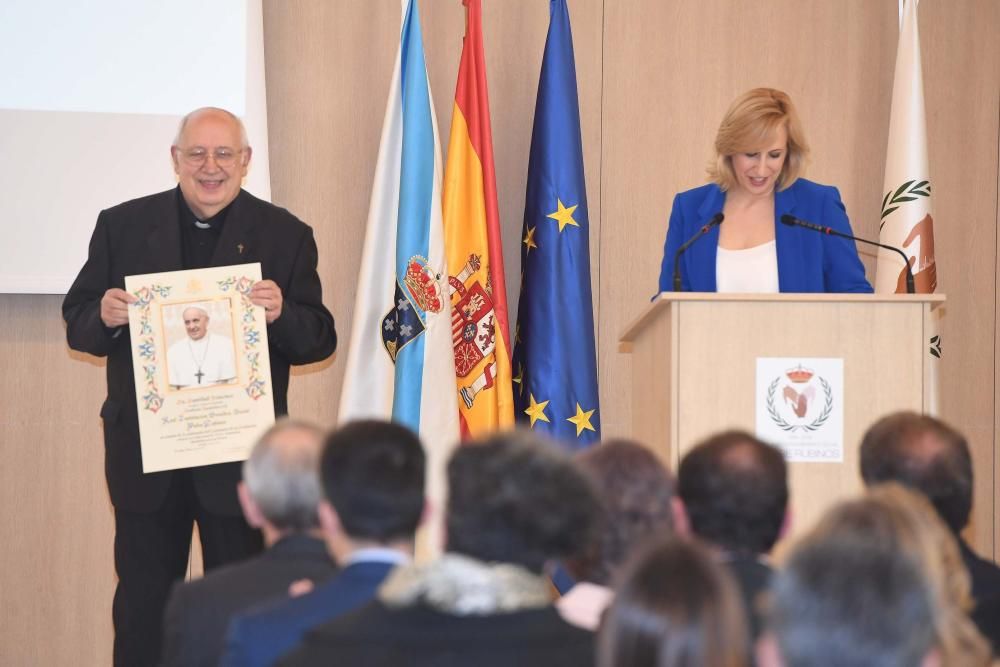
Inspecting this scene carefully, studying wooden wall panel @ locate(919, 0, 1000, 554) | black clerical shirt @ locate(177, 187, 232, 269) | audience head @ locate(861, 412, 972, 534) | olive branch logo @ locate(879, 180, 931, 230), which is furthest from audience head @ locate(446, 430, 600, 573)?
wooden wall panel @ locate(919, 0, 1000, 554)

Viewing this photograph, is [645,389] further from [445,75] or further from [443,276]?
[445,75]

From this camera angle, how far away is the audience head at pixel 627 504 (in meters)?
1.98

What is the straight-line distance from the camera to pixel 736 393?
3318 millimetres

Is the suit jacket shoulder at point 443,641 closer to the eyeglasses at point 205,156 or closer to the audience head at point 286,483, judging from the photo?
the audience head at point 286,483

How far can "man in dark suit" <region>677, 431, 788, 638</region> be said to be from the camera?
6.48 ft

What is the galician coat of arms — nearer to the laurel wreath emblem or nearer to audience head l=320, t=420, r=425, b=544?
the laurel wreath emblem

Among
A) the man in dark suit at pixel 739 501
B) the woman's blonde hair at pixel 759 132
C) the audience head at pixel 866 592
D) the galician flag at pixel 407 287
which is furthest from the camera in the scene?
the galician flag at pixel 407 287

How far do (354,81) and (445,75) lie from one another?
401mm

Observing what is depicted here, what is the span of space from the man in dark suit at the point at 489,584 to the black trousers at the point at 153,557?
6.21 feet

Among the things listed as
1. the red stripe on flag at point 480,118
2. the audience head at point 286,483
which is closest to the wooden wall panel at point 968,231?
the red stripe on flag at point 480,118

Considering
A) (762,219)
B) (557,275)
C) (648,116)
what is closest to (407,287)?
(557,275)

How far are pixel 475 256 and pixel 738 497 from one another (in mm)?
3226

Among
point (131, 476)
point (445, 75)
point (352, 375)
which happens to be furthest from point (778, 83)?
point (131, 476)

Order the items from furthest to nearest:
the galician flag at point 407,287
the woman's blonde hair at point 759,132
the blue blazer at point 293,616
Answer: the galician flag at point 407,287 → the woman's blonde hair at point 759,132 → the blue blazer at point 293,616
